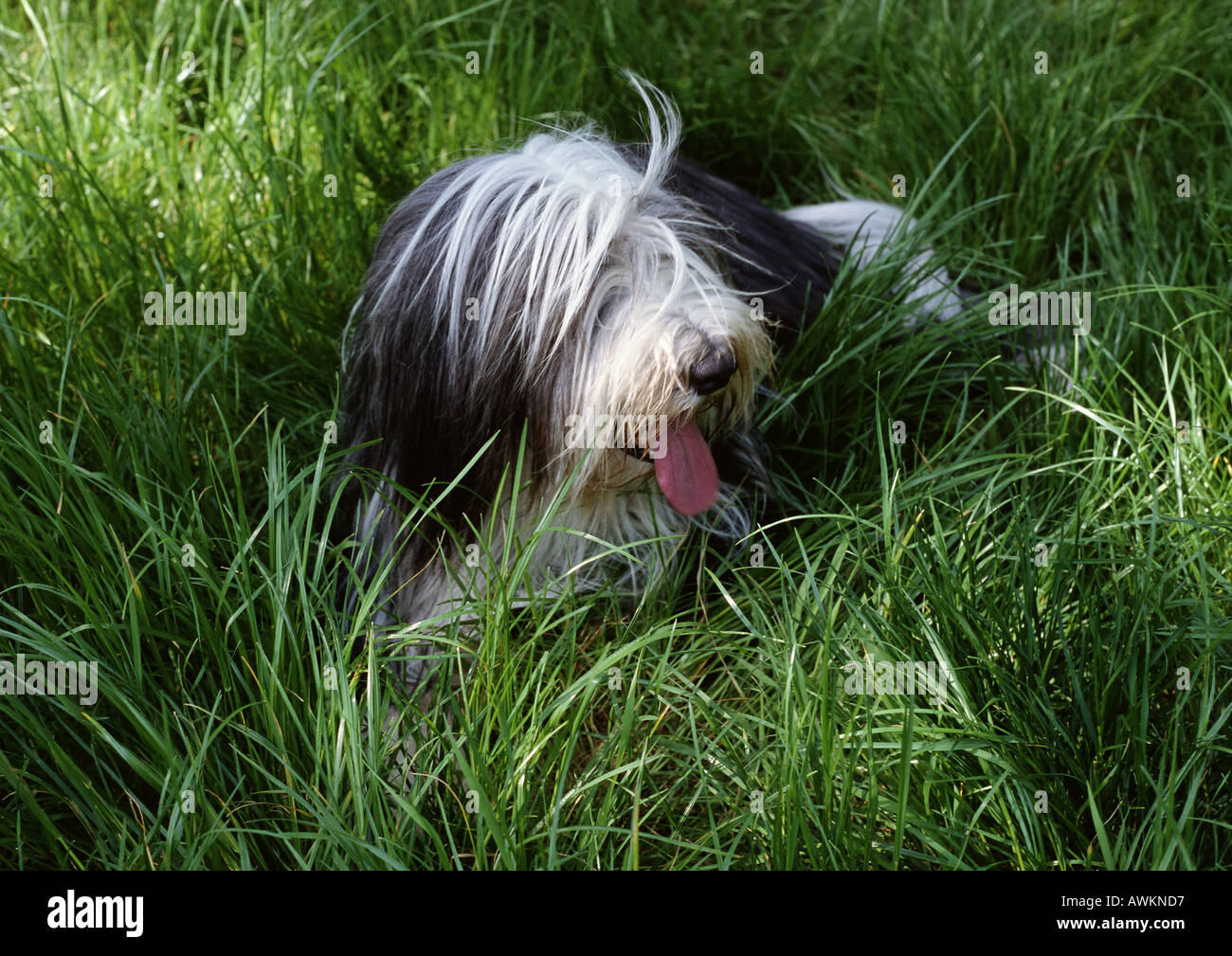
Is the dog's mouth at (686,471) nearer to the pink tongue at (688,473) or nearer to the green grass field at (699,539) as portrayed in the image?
the pink tongue at (688,473)

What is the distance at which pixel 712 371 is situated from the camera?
8.68ft

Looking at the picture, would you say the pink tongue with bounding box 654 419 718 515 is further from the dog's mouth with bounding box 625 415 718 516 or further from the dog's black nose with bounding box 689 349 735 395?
the dog's black nose with bounding box 689 349 735 395

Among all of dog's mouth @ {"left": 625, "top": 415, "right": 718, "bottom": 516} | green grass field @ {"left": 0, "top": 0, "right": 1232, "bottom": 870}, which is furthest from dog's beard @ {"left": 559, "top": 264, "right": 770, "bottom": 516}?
green grass field @ {"left": 0, "top": 0, "right": 1232, "bottom": 870}

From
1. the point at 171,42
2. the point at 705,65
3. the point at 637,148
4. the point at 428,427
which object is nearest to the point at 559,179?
the point at 637,148

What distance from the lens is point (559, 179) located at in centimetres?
276

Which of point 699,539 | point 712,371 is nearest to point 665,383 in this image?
point 712,371

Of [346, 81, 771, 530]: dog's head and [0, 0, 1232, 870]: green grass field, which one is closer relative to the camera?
[0, 0, 1232, 870]: green grass field

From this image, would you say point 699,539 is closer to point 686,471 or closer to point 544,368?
point 686,471

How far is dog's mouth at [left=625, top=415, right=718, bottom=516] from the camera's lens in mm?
2859

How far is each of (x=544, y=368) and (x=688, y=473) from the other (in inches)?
17.0

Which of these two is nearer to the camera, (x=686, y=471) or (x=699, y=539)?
(x=686, y=471)

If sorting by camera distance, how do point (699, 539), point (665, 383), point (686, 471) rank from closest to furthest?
point (665, 383) < point (686, 471) < point (699, 539)

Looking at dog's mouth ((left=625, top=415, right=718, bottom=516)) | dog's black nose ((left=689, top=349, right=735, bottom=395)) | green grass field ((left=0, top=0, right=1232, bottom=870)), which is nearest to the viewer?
green grass field ((left=0, top=0, right=1232, bottom=870))
